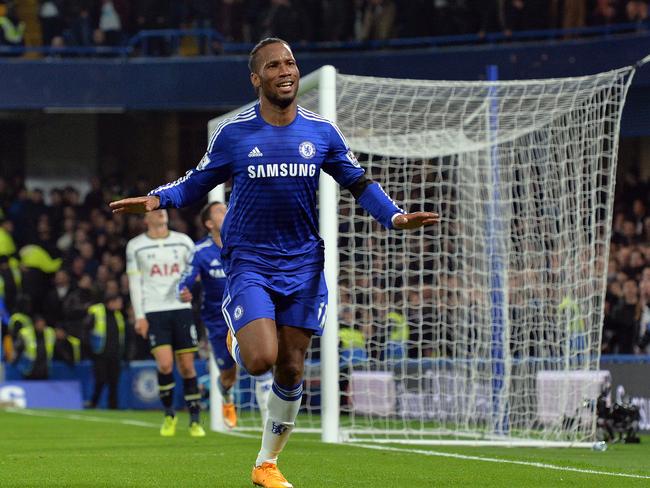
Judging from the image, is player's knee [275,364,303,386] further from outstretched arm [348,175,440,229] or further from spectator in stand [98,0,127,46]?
spectator in stand [98,0,127,46]

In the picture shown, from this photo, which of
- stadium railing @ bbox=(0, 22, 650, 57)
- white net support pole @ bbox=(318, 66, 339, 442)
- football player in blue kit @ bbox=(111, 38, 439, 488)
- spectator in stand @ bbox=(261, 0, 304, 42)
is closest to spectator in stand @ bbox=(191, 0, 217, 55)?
stadium railing @ bbox=(0, 22, 650, 57)

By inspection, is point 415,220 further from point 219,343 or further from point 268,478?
point 219,343

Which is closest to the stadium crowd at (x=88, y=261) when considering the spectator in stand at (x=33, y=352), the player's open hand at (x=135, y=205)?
the spectator in stand at (x=33, y=352)

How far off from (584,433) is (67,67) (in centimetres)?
Result: 1479

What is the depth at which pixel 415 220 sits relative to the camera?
20.6 feet

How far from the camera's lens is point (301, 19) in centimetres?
2400

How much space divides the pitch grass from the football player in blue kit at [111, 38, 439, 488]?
2.79 feet

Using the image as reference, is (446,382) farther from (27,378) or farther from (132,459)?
(27,378)

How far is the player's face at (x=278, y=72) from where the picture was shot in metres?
6.52

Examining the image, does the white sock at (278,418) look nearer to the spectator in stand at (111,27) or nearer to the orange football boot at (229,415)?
the orange football boot at (229,415)

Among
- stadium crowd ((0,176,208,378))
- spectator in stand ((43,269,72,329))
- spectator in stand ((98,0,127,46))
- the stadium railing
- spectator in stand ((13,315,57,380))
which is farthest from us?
spectator in stand ((98,0,127,46))

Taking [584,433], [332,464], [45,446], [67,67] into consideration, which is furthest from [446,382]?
[67,67]

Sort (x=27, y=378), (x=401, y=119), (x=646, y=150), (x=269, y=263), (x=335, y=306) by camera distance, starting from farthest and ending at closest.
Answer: (x=646, y=150) → (x=27, y=378) → (x=401, y=119) → (x=335, y=306) → (x=269, y=263)

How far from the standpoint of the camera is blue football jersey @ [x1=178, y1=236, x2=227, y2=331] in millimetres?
12117
